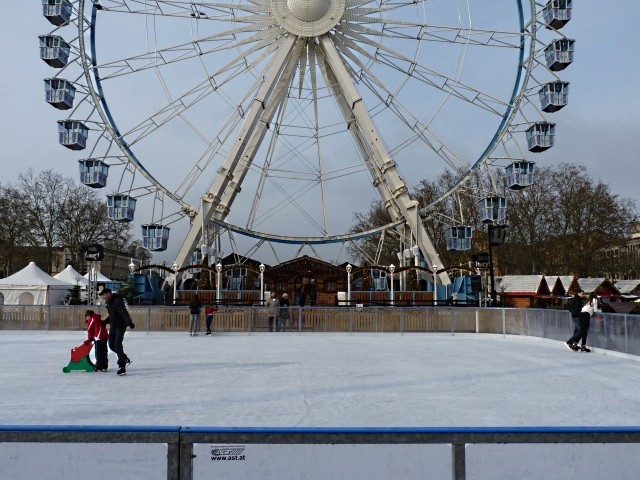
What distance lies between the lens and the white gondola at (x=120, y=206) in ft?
104

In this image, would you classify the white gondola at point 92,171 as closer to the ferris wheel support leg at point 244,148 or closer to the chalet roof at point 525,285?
the ferris wheel support leg at point 244,148

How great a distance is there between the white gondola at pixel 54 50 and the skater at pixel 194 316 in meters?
14.3

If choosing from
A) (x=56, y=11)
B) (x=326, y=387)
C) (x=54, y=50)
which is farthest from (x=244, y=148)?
(x=326, y=387)

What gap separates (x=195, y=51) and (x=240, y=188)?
639 cm

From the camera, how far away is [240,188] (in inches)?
1273

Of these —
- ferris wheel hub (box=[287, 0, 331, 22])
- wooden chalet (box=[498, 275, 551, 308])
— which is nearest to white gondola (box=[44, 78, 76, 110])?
ferris wheel hub (box=[287, 0, 331, 22])

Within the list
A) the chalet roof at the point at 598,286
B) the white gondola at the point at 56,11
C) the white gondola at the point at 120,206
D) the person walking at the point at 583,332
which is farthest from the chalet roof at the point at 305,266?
the chalet roof at the point at 598,286

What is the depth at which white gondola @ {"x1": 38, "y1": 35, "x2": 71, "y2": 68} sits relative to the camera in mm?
29945
